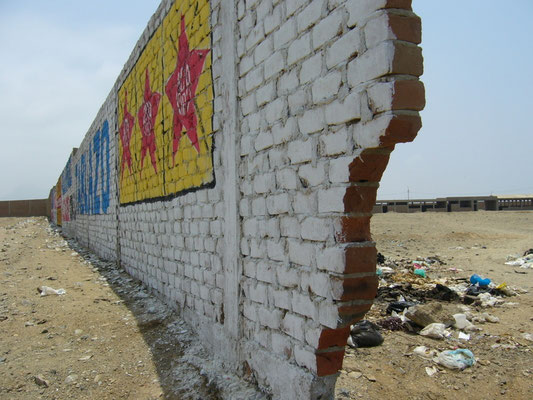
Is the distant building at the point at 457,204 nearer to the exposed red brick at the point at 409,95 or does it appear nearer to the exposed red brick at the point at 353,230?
the exposed red brick at the point at 353,230

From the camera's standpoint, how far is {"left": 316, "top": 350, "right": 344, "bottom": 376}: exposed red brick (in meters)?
2.22

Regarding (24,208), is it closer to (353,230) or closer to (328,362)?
(328,362)

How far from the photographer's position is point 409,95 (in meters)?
1.73

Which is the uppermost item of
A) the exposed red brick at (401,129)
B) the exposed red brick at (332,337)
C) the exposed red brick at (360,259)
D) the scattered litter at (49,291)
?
the exposed red brick at (401,129)

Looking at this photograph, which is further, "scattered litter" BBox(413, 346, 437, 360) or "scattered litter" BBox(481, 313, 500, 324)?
"scattered litter" BBox(481, 313, 500, 324)

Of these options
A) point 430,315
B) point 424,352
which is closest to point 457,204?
point 430,315

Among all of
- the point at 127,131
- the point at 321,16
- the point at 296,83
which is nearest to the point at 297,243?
the point at 296,83

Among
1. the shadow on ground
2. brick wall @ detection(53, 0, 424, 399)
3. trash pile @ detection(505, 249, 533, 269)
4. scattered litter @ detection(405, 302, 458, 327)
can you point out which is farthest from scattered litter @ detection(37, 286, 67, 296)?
trash pile @ detection(505, 249, 533, 269)

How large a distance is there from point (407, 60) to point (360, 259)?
0.98m

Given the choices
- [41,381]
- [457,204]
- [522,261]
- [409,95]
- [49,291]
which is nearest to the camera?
[409,95]

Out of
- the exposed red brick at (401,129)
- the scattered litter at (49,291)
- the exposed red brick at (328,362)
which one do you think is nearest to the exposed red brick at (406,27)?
the exposed red brick at (401,129)

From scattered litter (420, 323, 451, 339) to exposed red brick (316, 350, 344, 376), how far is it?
2.14 meters

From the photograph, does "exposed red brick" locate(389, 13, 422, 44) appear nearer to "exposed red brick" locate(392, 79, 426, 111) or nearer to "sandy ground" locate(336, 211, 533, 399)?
"exposed red brick" locate(392, 79, 426, 111)

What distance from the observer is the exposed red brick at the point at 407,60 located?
1717 millimetres
